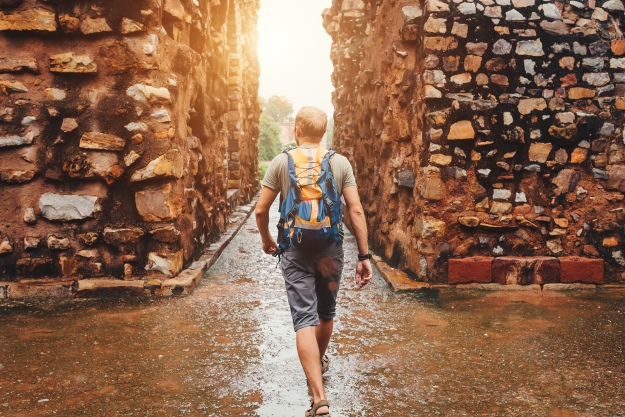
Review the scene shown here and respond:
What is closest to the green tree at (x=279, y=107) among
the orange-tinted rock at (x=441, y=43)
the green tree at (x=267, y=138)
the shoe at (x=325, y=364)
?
the green tree at (x=267, y=138)

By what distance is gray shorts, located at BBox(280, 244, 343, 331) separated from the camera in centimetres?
293

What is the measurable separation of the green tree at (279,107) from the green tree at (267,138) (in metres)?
33.4

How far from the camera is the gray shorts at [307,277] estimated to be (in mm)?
2926

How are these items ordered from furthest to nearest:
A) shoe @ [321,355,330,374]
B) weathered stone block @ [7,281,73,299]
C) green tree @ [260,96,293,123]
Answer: green tree @ [260,96,293,123] < weathered stone block @ [7,281,73,299] < shoe @ [321,355,330,374]

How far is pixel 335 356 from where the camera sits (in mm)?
3693

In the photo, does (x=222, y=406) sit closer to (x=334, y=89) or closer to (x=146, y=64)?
(x=146, y=64)

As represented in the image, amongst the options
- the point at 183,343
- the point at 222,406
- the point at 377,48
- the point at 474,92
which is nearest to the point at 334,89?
the point at 377,48

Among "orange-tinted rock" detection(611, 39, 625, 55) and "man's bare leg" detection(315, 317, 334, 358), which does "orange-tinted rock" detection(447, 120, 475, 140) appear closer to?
"orange-tinted rock" detection(611, 39, 625, 55)

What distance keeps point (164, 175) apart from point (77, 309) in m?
1.36

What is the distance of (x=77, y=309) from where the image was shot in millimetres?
4637

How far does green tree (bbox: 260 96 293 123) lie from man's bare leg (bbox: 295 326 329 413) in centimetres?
7761

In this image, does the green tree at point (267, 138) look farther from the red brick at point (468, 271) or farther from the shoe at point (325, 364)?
the shoe at point (325, 364)

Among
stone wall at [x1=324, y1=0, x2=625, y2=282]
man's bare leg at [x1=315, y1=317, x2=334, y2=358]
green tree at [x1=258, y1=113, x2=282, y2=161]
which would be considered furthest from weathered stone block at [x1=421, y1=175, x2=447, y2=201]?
green tree at [x1=258, y1=113, x2=282, y2=161]

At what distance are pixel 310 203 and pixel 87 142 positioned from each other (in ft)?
9.75
